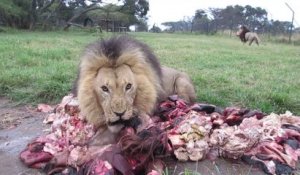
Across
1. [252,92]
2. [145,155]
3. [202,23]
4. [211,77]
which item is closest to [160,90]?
[145,155]

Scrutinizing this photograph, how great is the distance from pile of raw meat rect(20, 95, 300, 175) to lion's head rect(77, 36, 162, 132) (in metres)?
0.16

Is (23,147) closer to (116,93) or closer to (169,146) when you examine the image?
(116,93)

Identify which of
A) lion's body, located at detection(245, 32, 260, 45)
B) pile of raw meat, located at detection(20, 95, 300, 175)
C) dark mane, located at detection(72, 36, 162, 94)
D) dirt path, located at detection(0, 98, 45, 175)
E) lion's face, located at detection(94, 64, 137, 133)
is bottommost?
lion's body, located at detection(245, 32, 260, 45)

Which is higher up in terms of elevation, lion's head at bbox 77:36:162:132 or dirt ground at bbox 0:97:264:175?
lion's head at bbox 77:36:162:132

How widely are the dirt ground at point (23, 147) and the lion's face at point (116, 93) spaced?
44cm

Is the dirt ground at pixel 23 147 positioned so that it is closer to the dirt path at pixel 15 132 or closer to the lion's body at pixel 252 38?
the dirt path at pixel 15 132

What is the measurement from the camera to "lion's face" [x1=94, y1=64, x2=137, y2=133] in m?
2.80

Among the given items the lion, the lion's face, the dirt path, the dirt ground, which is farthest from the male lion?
the lion

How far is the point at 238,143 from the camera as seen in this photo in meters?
2.90

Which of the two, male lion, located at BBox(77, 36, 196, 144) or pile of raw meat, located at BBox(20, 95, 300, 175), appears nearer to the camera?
pile of raw meat, located at BBox(20, 95, 300, 175)

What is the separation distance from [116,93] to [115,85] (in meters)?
0.07

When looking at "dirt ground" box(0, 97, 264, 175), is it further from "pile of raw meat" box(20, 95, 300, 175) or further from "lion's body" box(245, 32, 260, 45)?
"lion's body" box(245, 32, 260, 45)

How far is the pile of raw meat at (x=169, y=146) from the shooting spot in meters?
2.68

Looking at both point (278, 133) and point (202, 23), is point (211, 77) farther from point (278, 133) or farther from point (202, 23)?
point (202, 23)
